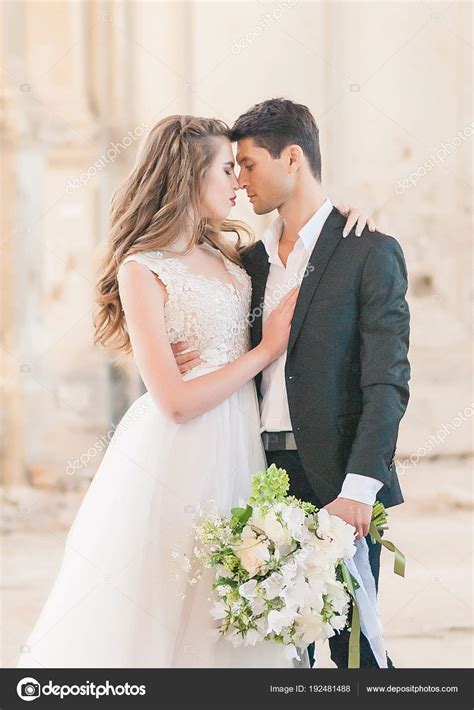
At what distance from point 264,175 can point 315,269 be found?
275 millimetres

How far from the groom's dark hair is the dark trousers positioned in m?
0.70

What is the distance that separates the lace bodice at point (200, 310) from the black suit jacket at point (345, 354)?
0.58ft

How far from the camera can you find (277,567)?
6.48ft

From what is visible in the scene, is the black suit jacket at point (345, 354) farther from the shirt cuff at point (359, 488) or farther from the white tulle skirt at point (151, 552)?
the white tulle skirt at point (151, 552)

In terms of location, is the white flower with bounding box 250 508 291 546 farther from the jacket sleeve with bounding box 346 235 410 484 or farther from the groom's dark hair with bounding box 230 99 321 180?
the groom's dark hair with bounding box 230 99 321 180

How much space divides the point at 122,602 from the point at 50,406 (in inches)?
140

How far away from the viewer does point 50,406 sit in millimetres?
5656

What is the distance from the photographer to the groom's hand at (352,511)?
2154mm

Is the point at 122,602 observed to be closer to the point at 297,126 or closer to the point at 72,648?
the point at 72,648

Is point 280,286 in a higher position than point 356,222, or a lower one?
lower

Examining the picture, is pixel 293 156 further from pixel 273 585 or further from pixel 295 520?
pixel 273 585

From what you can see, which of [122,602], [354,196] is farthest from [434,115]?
[122,602]

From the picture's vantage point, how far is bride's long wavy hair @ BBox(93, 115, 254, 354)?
7.62 ft

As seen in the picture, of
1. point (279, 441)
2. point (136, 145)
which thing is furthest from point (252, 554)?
point (136, 145)
